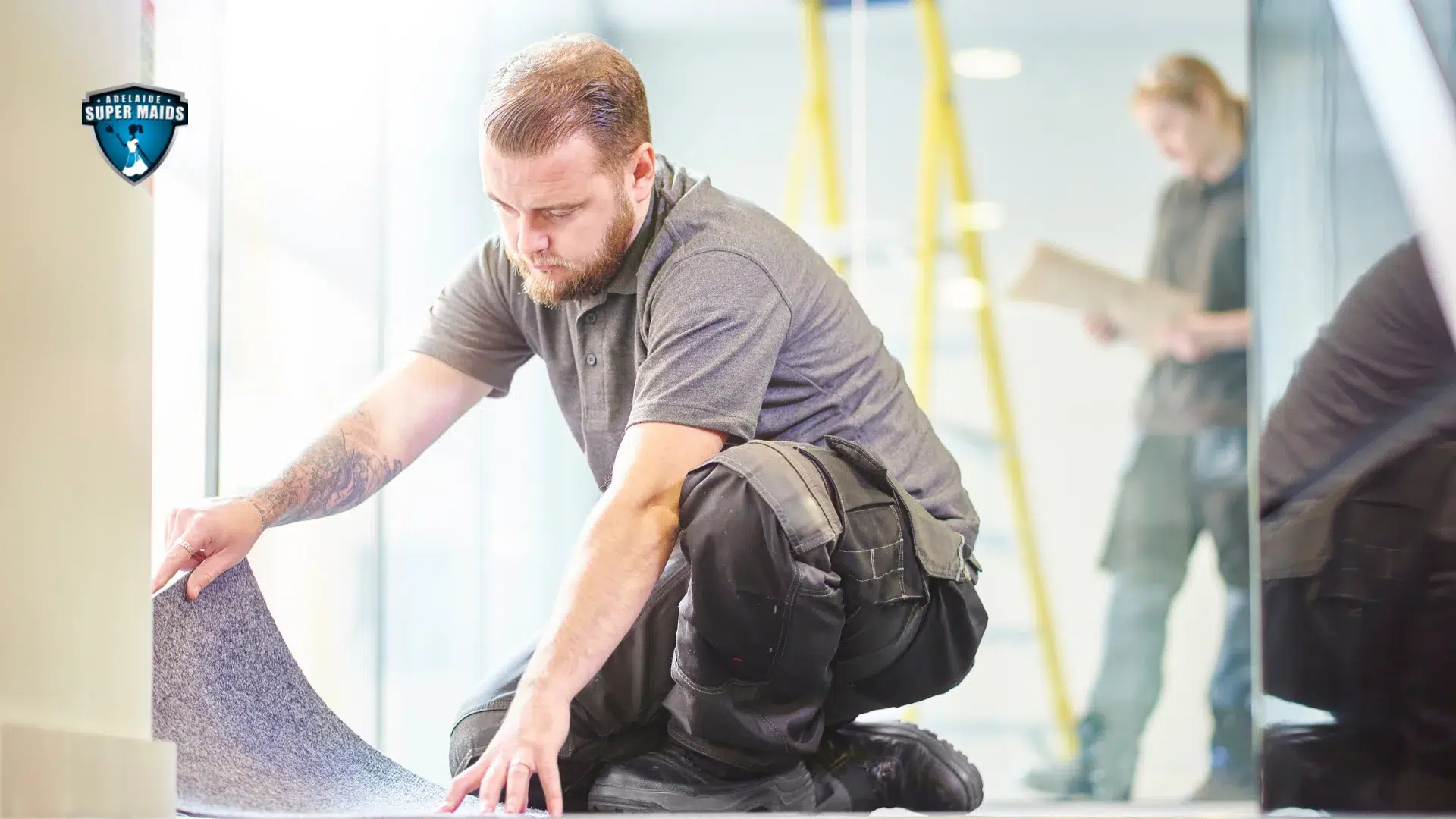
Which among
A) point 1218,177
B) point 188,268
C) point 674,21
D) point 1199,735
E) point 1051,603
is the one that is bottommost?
point 1199,735

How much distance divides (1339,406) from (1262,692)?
19 cm

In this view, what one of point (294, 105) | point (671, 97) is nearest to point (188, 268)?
point (294, 105)

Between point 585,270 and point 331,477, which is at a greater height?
point 585,270

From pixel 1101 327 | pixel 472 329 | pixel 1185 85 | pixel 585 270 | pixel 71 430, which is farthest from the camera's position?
pixel 1101 327

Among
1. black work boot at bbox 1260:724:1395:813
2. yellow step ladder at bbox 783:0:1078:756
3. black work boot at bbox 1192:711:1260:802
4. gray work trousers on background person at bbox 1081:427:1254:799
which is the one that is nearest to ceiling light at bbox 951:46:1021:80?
yellow step ladder at bbox 783:0:1078:756

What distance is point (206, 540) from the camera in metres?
1.04

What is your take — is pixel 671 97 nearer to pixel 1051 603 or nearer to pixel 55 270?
pixel 1051 603

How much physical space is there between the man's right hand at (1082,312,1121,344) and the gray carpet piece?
5.36 feet

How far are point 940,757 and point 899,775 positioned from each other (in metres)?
0.04

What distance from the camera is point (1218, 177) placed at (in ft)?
7.04

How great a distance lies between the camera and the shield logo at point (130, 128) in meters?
0.74

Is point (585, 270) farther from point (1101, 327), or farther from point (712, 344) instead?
point (1101, 327)

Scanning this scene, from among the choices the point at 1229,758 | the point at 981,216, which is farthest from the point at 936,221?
the point at 1229,758

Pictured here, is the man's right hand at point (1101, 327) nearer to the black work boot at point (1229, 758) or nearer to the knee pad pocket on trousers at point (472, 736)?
the black work boot at point (1229, 758)
